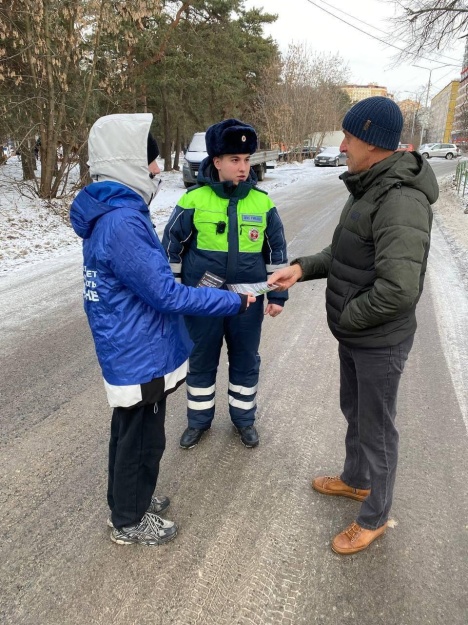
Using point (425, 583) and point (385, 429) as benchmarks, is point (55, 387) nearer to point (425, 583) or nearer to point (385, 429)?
point (385, 429)

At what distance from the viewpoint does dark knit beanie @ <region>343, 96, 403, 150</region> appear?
189 cm

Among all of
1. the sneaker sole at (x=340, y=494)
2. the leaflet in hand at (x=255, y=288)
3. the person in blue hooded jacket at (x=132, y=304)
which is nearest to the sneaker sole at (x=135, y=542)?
the person in blue hooded jacket at (x=132, y=304)

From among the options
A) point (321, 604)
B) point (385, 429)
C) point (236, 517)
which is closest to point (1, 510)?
point (236, 517)

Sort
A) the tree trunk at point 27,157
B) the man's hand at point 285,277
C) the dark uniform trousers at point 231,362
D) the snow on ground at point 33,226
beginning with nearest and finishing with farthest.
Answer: the man's hand at point 285,277 → the dark uniform trousers at point 231,362 → the snow on ground at point 33,226 → the tree trunk at point 27,157

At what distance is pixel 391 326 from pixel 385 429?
0.51 meters

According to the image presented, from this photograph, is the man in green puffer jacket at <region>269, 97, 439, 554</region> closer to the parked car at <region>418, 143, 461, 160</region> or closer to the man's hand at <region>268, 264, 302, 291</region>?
the man's hand at <region>268, 264, 302, 291</region>

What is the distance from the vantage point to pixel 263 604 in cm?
194

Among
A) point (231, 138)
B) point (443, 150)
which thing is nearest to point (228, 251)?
point (231, 138)

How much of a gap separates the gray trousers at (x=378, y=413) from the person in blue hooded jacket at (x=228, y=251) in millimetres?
800

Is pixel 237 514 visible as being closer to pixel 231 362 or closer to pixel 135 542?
pixel 135 542

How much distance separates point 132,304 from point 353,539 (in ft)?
5.14

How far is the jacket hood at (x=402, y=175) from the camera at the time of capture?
72.3 inches

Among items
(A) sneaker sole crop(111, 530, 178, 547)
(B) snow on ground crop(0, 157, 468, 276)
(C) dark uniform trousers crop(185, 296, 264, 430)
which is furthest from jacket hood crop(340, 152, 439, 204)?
(B) snow on ground crop(0, 157, 468, 276)

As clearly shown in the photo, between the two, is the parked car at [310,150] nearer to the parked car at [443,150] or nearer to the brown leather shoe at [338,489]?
the parked car at [443,150]
